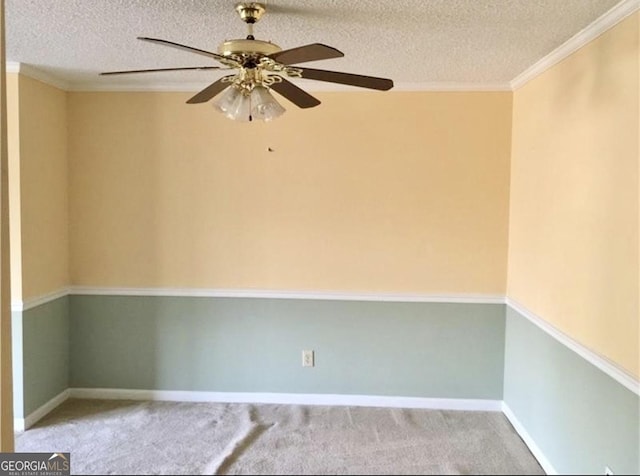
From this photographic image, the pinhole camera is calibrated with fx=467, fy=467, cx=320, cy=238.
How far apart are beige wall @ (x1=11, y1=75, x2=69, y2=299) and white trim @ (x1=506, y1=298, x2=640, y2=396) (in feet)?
10.1

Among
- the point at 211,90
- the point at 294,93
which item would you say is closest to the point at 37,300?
the point at 211,90

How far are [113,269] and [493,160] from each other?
2.77 meters

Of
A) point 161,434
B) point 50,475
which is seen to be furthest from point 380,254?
point 50,475

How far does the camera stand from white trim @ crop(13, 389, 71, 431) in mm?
2897

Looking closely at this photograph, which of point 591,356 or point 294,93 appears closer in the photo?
point 294,93

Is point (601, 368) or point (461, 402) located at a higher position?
point (601, 368)

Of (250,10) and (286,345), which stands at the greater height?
(250,10)

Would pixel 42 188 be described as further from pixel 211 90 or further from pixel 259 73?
pixel 259 73

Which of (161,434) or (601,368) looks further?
(161,434)

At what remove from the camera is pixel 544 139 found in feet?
8.56

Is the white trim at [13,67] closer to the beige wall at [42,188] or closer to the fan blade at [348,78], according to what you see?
the beige wall at [42,188]

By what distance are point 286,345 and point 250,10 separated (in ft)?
7.34

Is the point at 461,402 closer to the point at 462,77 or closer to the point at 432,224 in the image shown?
the point at 432,224

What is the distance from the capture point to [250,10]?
1818mm
